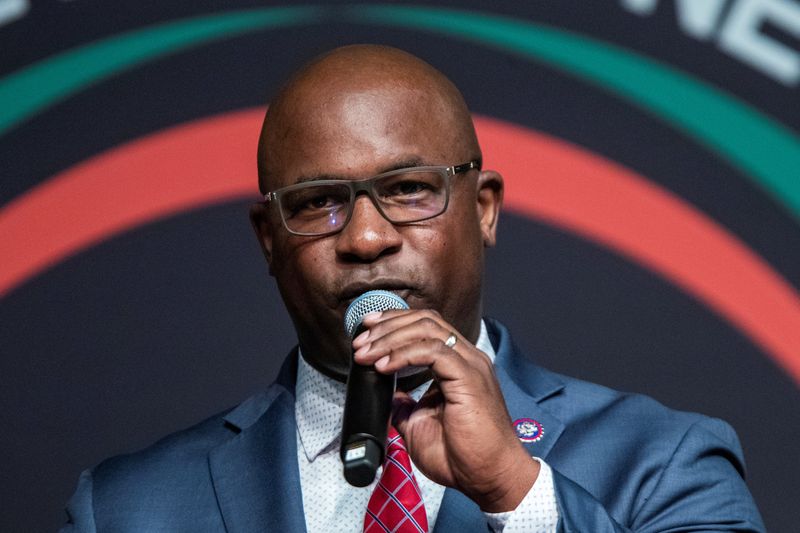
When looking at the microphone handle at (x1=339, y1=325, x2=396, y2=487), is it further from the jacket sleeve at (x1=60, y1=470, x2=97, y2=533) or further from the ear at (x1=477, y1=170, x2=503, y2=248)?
the jacket sleeve at (x1=60, y1=470, x2=97, y2=533)

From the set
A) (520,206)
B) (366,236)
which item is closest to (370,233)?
(366,236)

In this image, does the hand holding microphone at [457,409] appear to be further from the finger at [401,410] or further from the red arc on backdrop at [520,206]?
the red arc on backdrop at [520,206]

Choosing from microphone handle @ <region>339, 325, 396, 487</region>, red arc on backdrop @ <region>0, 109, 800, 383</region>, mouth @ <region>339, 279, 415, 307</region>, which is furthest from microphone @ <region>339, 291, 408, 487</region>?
red arc on backdrop @ <region>0, 109, 800, 383</region>

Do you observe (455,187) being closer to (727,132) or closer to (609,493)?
(609,493)

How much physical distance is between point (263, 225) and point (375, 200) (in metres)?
0.41

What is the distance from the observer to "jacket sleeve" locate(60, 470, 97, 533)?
2.11 meters

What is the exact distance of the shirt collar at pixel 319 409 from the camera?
82.5 inches

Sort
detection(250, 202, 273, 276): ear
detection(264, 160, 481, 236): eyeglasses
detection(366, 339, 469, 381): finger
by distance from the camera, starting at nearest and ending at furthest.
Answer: detection(366, 339, 469, 381): finger
detection(264, 160, 481, 236): eyeglasses
detection(250, 202, 273, 276): ear

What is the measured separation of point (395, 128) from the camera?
199cm

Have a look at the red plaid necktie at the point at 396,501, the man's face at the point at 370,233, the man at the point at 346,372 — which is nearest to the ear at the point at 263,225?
the man at the point at 346,372

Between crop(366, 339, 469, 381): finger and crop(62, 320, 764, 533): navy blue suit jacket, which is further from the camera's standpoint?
crop(62, 320, 764, 533): navy blue suit jacket

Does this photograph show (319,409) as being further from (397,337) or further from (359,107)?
(397,337)

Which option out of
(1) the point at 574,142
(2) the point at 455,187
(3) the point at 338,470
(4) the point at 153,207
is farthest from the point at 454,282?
(4) the point at 153,207

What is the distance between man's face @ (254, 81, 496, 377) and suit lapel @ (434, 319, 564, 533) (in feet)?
0.40
